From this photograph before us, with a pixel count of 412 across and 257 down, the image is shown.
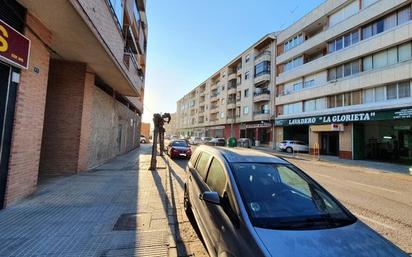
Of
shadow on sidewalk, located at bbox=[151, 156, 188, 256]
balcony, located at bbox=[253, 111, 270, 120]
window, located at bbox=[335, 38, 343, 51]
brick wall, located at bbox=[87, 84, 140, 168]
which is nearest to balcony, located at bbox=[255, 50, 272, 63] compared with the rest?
balcony, located at bbox=[253, 111, 270, 120]

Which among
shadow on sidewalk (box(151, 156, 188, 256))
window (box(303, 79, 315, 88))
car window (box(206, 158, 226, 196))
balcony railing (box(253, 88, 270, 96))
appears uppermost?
balcony railing (box(253, 88, 270, 96))

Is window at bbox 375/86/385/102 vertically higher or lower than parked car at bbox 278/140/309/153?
higher

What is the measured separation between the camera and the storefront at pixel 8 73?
15.3 ft

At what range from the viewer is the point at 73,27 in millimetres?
5938

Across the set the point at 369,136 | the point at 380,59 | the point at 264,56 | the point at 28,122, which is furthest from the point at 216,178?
the point at 264,56

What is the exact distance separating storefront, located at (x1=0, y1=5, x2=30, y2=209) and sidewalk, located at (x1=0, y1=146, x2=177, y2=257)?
1166 millimetres

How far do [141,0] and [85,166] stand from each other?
14.1 meters

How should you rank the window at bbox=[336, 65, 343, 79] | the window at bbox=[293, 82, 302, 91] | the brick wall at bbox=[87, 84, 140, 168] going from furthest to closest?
the window at bbox=[293, 82, 302, 91]
the window at bbox=[336, 65, 343, 79]
the brick wall at bbox=[87, 84, 140, 168]

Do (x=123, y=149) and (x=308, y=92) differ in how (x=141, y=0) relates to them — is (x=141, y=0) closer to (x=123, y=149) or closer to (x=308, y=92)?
(x=123, y=149)

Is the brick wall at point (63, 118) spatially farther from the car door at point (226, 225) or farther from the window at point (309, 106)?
the window at point (309, 106)

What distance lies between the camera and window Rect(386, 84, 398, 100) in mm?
19219

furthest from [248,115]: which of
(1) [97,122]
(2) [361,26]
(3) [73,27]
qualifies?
(3) [73,27]

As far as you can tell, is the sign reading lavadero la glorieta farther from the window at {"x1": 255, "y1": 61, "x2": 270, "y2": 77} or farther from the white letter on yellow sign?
the white letter on yellow sign

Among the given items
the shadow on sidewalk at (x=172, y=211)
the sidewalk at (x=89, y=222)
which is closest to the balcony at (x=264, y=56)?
the shadow on sidewalk at (x=172, y=211)
